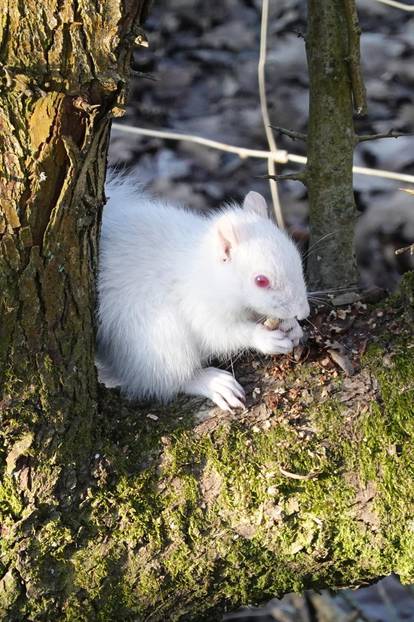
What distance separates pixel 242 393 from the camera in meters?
1.69

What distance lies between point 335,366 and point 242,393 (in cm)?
16

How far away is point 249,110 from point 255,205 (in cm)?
132

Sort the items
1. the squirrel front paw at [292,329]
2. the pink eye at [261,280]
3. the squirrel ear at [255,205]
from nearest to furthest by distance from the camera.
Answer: the squirrel front paw at [292,329] → the pink eye at [261,280] → the squirrel ear at [255,205]

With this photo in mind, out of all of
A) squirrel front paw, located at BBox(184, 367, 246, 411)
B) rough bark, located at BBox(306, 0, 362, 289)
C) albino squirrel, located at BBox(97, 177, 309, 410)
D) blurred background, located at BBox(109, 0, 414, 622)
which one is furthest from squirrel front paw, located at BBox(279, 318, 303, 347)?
blurred background, located at BBox(109, 0, 414, 622)

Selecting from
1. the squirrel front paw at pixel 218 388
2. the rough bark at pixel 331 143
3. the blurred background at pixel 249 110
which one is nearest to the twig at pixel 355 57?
the rough bark at pixel 331 143

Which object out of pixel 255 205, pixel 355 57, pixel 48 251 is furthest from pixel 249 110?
pixel 48 251

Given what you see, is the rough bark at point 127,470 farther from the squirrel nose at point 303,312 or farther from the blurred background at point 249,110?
the blurred background at point 249,110

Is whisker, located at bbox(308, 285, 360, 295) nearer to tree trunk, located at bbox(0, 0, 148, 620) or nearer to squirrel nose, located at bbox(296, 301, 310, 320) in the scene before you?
squirrel nose, located at bbox(296, 301, 310, 320)

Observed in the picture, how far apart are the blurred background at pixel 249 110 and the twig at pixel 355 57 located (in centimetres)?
114

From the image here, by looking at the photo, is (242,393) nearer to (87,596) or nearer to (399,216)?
(87,596)

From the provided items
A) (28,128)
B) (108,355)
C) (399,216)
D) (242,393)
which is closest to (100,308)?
(108,355)

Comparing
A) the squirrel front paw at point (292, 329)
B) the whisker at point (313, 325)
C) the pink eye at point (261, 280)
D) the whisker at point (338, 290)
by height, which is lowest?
the squirrel front paw at point (292, 329)

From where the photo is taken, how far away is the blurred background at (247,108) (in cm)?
320

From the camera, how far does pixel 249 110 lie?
334cm
